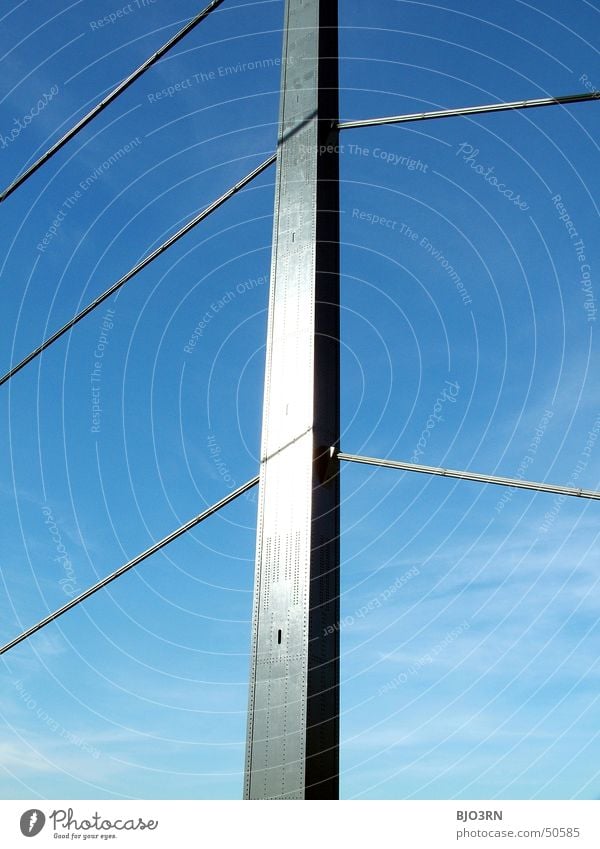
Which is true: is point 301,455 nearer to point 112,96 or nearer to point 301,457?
point 301,457

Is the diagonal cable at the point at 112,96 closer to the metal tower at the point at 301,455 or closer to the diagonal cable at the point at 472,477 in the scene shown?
the metal tower at the point at 301,455

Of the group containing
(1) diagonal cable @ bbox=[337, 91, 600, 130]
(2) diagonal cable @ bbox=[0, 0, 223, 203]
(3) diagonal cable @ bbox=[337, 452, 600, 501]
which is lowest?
(3) diagonal cable @ bbox=[337, 452, 600, 501]

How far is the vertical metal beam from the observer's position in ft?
18.7

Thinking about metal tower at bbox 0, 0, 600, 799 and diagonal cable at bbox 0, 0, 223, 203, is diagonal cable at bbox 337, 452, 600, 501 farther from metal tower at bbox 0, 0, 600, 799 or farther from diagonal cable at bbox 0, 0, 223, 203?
diagonal cable at bbox 0, 0, 223, 203

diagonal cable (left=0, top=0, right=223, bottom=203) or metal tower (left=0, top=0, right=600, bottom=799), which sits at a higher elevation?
diagonal cable (left=0, top=0, right=223, bottom=203)

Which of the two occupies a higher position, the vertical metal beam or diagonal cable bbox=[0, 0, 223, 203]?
diagonal cable bbox=[0, 0, 223, 203]

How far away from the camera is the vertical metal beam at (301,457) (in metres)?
5.70

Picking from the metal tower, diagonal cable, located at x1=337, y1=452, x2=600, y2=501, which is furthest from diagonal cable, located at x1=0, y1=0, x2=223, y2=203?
diagonal cable, located at x1=337, y1=452, x2=600, y2=501

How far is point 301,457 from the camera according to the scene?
20.9ft

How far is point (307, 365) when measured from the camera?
664 centimetres

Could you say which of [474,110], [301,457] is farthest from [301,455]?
[474,110]

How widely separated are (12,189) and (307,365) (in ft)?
17.4
